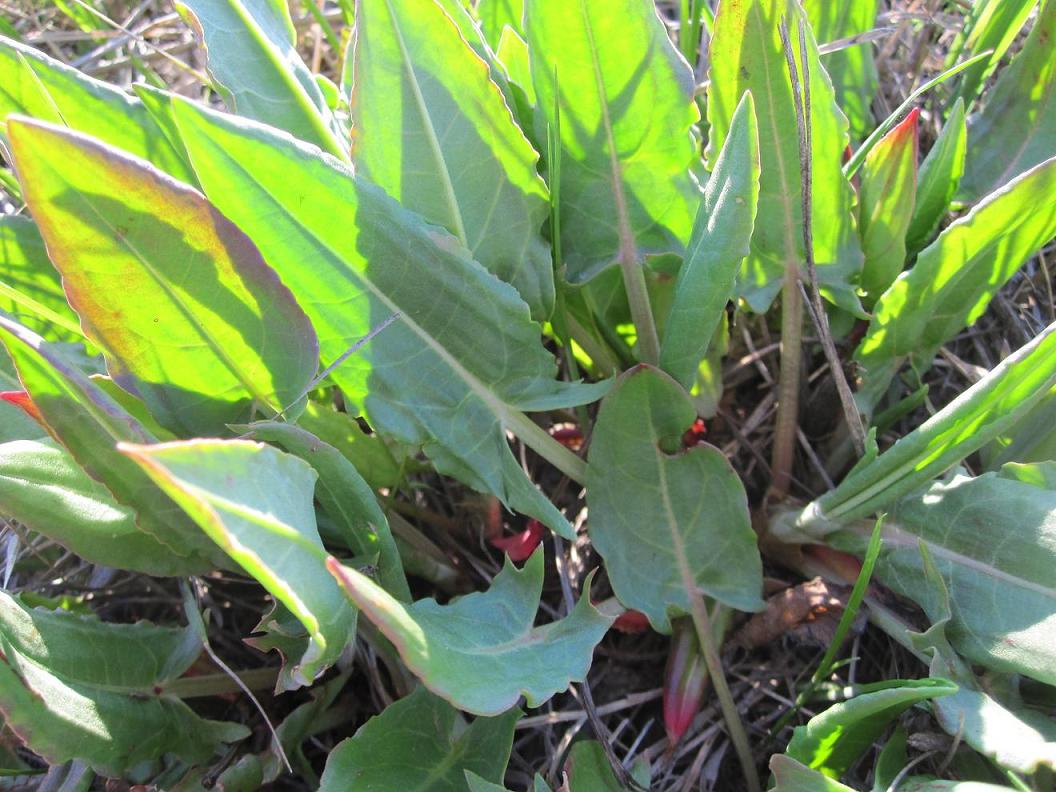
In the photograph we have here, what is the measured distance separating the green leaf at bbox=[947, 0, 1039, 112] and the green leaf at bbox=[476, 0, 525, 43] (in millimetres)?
590

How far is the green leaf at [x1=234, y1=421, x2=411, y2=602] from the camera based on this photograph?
92 cm

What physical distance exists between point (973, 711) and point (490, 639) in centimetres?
47

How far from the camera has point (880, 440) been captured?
135cm

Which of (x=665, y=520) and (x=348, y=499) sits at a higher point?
(x=348, y=499)

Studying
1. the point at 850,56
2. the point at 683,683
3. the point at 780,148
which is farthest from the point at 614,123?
the point at 683,683

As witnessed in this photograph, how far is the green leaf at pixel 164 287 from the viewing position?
0.77m

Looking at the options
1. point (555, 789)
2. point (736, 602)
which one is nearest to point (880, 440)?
point (736, 602)

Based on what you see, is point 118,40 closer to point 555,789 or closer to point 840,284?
point 840,284

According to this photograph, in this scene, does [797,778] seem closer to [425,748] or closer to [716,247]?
[425,748]

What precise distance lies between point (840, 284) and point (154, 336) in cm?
83

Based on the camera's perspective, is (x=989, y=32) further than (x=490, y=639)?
Yes

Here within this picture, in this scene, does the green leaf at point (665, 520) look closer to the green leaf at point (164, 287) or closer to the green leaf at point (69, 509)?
the green leaf at point (164, 287)

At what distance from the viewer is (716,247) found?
0.95 m

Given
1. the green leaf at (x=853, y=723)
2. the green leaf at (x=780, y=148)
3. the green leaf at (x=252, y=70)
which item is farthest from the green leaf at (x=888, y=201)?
the green leaf at (x=252, y=70)
